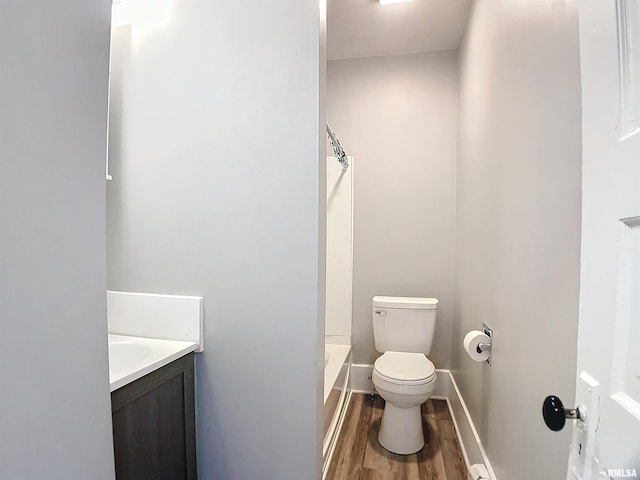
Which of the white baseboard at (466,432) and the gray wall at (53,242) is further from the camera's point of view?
the white baseboard at (466,432)

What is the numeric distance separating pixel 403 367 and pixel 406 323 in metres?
0.37

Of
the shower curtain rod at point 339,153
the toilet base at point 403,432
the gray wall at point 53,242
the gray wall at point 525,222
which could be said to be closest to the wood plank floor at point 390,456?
the toilet base at point 403,432

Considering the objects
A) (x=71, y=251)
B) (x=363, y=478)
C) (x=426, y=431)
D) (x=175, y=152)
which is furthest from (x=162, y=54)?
(x=426, y=431)

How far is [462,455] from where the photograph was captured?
186 centimetres

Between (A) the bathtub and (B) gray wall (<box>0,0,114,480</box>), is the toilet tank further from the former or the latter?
(B) gray wall (<box>0,0,114,480</box>)

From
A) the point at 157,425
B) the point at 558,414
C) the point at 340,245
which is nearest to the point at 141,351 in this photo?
the point at 157,425

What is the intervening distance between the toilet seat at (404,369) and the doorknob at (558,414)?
129cm

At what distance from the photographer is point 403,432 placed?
1.89 meters

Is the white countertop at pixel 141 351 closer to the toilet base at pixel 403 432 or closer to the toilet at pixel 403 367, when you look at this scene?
the toilet at pixel 403 367

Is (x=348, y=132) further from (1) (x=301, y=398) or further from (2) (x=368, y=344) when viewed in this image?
(1) (x=301, y=398)

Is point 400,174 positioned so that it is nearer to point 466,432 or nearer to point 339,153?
point 339,153

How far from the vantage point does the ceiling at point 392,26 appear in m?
2.01

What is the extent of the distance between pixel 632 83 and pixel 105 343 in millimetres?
1025

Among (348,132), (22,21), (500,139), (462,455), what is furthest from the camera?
(348,132)
